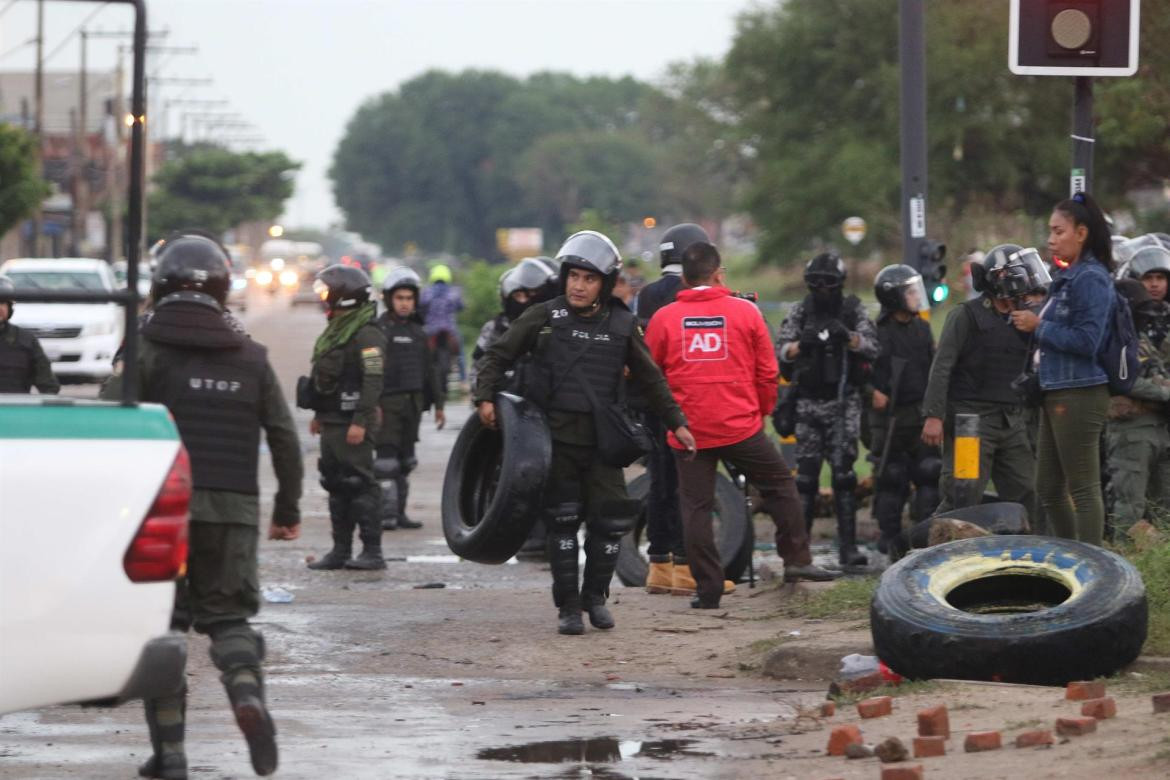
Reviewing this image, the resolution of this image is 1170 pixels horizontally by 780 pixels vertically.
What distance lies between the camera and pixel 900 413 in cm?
1245

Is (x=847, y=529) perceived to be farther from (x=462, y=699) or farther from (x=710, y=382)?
(x=462, y=699)

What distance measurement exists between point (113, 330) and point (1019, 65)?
73.7 ft

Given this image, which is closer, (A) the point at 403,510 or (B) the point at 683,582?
(B) the point at 683,582

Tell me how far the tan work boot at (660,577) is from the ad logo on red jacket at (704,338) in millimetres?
1628

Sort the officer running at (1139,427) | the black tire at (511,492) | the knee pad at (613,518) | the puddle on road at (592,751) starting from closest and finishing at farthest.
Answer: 1. the puddle on road at (592,751)
2. the black tire at (511,492)
3. the knee pad at (613,518)
4. the officer running at (1139,427)

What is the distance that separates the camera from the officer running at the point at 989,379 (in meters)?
11.1

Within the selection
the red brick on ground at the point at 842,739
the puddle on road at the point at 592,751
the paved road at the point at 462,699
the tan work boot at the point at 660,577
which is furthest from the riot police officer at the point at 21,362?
the red brick on ground at the point at 842,739

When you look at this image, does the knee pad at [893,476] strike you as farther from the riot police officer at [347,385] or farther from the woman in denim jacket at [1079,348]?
the woman in denim jacket at [1079,348]

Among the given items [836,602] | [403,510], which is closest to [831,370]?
[836,602]

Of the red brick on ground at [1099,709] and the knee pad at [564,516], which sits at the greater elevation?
the knee pad at [564,516]

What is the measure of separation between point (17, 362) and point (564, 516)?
3988 millimetres

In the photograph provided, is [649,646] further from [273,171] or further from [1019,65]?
[273,171]

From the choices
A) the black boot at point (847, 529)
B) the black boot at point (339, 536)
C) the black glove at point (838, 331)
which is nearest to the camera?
the black glove at point (838, 331)

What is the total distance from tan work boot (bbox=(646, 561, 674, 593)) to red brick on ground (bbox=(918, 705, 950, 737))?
4788mm
